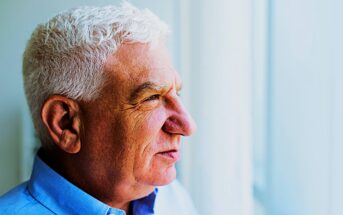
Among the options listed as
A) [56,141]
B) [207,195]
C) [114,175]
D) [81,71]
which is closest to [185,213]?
[207,195]

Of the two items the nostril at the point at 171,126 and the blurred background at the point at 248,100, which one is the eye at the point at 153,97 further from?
the blurred background at the point at 248,100

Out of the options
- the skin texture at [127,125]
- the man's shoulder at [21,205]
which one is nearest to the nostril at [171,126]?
the skin texture at [127,125]

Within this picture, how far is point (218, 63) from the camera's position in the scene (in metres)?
1.47

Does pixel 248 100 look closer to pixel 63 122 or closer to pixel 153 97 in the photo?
pixel 153 97

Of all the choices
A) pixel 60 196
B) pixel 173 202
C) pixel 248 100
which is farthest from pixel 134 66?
pixel 173 202

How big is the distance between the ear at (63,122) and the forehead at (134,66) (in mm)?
137

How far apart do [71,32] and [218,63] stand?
0.60 metres

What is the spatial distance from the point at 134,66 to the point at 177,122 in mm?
185

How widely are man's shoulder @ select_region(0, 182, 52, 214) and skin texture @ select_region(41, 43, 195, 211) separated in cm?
15

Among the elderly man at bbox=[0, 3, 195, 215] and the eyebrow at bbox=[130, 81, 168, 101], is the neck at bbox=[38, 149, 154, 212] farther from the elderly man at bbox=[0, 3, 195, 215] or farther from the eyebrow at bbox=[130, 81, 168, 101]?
the eyebrow at bbox=[130, 81, 168, 101]

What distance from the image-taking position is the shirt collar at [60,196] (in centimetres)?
109

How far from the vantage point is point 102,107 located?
106 cm

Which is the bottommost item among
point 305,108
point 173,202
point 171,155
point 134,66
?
point 173,202

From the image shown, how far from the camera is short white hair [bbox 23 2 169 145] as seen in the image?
1023mm
